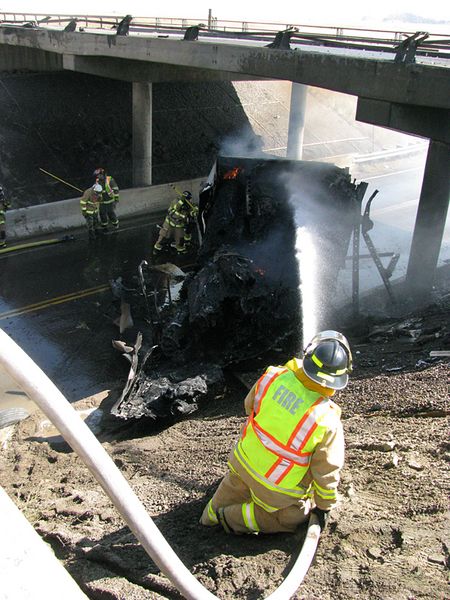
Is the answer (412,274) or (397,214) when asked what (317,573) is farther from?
(397,214)

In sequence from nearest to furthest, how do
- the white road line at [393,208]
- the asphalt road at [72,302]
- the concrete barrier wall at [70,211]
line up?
the asphalt road at [72,302] → the concrete barrier wall at [70,211] → the white road line at [393,208]

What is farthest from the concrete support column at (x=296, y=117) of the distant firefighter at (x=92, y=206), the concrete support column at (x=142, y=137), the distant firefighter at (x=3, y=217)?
the distant firefighter at (x=3, y=217)

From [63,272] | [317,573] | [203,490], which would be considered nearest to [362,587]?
[317,573]

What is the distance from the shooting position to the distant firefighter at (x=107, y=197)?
13.9 metres

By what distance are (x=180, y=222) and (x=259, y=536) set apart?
984cm

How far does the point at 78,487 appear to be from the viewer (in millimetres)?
5199

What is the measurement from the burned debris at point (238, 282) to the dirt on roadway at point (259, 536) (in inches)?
24.0

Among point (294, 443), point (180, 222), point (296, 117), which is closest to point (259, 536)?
point (294, 443)

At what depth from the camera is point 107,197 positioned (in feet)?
46.5

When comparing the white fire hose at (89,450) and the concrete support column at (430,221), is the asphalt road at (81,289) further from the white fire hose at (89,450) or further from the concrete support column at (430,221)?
the white fire hose at (89,450)

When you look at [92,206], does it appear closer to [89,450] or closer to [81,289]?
[81,289]

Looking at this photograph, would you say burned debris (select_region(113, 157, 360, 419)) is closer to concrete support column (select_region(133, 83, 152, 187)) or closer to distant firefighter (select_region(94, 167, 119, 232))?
distant firefighter (select_region(94, 167, 119, 232))

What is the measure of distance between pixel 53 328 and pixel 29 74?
13.0 metres

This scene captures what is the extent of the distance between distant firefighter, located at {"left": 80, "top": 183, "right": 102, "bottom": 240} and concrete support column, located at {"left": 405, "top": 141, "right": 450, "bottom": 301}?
7.53 meters
